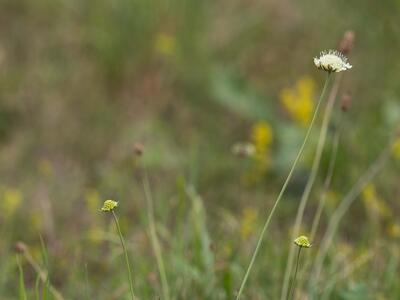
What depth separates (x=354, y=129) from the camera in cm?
329

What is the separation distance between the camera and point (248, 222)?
273cm

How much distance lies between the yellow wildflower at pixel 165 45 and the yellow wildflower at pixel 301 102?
579 millimetres

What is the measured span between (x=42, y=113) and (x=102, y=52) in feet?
1.40

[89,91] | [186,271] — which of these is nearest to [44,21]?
[89,91]

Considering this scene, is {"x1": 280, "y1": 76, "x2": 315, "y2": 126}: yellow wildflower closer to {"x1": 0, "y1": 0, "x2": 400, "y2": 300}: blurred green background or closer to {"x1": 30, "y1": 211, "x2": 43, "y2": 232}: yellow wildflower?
{"x1": 0, "y1": 0, "x2": 400, "y2": 300}: blurred green background

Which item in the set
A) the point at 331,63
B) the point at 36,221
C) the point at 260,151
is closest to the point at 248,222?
the point at 260,151

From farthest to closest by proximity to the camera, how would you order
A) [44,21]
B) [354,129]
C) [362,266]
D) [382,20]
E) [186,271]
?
[44,21] → [382,20] → [354,129] → [362,266] → [186,271]

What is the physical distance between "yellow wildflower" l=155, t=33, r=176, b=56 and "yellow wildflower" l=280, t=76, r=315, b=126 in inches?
22.8

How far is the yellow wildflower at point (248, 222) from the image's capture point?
260cm

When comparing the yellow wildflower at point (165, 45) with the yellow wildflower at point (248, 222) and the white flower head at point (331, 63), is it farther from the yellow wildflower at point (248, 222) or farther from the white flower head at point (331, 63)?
the white flower head at point (331, 63)

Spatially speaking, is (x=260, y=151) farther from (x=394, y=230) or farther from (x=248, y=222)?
(x=394, y=230)

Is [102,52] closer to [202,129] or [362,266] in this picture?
[202,129]

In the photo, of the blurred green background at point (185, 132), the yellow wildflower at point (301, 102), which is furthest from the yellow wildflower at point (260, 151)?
the yellow wildflower at point (301, 102)

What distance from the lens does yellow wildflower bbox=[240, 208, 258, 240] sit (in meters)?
2.60
